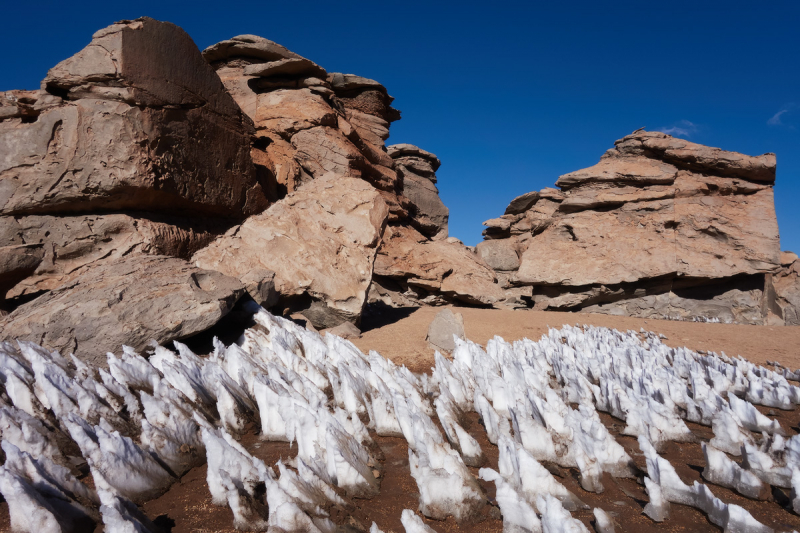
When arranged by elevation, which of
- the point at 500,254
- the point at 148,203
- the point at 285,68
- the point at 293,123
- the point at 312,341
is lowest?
the point at 312,341

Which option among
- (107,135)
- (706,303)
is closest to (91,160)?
(107,135)

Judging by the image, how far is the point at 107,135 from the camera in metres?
5.09

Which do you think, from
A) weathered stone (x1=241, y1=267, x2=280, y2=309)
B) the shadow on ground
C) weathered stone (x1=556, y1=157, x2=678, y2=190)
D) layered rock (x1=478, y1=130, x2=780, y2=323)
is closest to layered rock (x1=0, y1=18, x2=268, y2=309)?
weathered stone (x1=241, y1=267, x2=280, y2=309)

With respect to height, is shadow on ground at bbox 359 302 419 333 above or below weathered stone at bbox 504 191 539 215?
below

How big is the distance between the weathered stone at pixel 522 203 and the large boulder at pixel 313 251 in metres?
10.1

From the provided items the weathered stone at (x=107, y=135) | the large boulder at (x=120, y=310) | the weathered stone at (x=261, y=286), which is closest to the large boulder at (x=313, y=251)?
the weathered stone at (x=261, y=286)

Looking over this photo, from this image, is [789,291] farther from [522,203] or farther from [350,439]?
[350,439]

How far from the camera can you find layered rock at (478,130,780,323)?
11453 mm

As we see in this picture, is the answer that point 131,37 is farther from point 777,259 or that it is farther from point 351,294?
point 777,259

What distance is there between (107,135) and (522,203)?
1367 centimetres

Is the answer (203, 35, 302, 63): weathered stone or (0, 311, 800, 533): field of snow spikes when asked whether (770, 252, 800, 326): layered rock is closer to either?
(0, 311, 800, 533): field of snow spikes

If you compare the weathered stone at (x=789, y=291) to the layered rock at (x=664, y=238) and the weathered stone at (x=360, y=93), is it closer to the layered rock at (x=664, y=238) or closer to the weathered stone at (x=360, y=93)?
the layered rock at (x=664, y=238)

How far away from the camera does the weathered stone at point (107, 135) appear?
505 centimetres

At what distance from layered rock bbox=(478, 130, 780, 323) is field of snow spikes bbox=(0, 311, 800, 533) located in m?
9.04
